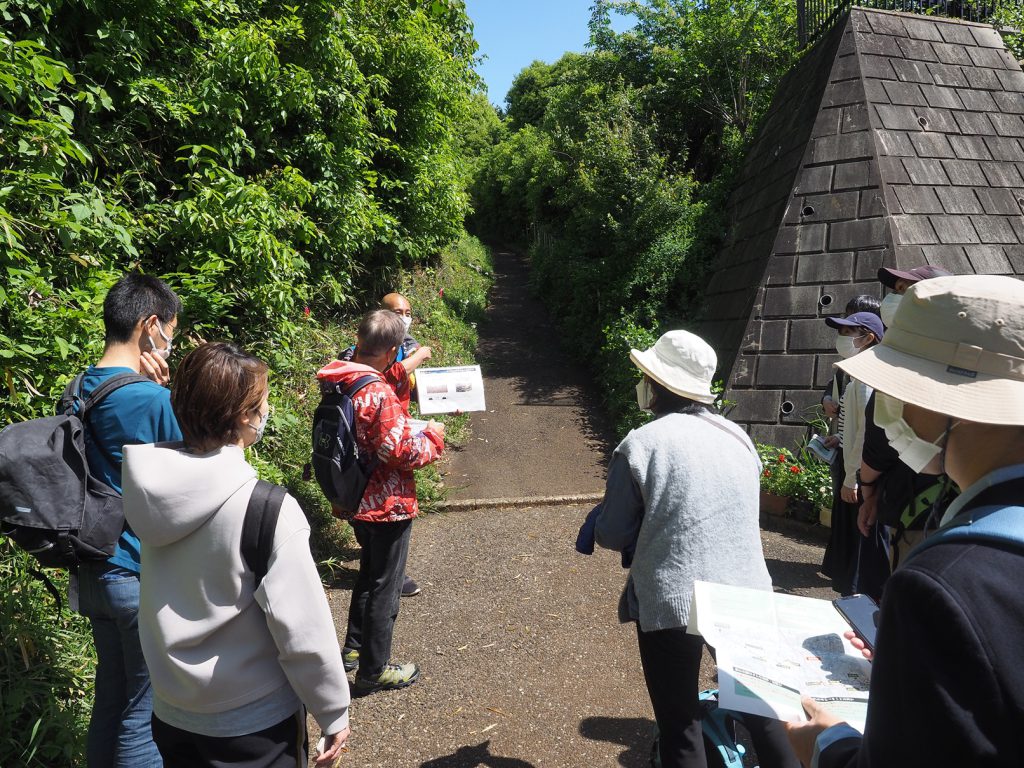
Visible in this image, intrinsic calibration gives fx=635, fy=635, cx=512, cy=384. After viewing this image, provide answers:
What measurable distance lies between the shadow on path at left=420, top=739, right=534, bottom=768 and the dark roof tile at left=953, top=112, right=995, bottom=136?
8.44 metres

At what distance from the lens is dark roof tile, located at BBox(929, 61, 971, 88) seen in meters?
7.84

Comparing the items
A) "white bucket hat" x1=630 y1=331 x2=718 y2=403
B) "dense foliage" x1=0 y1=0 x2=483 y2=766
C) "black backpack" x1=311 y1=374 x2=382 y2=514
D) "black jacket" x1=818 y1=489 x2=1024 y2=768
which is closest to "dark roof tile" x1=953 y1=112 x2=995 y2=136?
"dense foliage" x1=0 y1=0 x2=483 y2=766

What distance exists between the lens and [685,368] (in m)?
2.33

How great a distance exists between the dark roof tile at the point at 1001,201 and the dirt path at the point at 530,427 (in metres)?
5.08

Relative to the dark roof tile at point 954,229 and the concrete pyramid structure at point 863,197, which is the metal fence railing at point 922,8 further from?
the dark roof tile at point 954,229

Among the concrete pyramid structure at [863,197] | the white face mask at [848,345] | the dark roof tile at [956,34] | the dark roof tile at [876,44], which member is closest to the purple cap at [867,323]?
the white face mask at [848,345]

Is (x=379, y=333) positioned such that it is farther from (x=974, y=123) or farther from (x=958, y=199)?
(x=974, y=123)

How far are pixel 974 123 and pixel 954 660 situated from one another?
9.06m

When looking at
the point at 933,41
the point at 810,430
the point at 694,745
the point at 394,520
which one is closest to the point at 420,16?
the point at 933,41

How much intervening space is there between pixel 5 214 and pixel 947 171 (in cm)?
857

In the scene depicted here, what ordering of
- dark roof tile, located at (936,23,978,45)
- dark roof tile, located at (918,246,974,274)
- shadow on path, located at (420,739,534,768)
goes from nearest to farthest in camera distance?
shadow on path, located at (420,739,534,768)
dark roof tile, located at (918,246,974,274)
dark roof tile, located at (936,23,978,45)

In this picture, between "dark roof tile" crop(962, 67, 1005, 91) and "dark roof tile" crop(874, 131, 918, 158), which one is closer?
"dark roof tile" crop(874, 131, 918, 158)

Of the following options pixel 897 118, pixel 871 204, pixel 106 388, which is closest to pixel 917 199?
pixel 871 204

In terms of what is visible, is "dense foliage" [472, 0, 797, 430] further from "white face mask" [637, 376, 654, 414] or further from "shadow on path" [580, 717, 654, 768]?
"white face mask" [637, 376, 654, 414]
